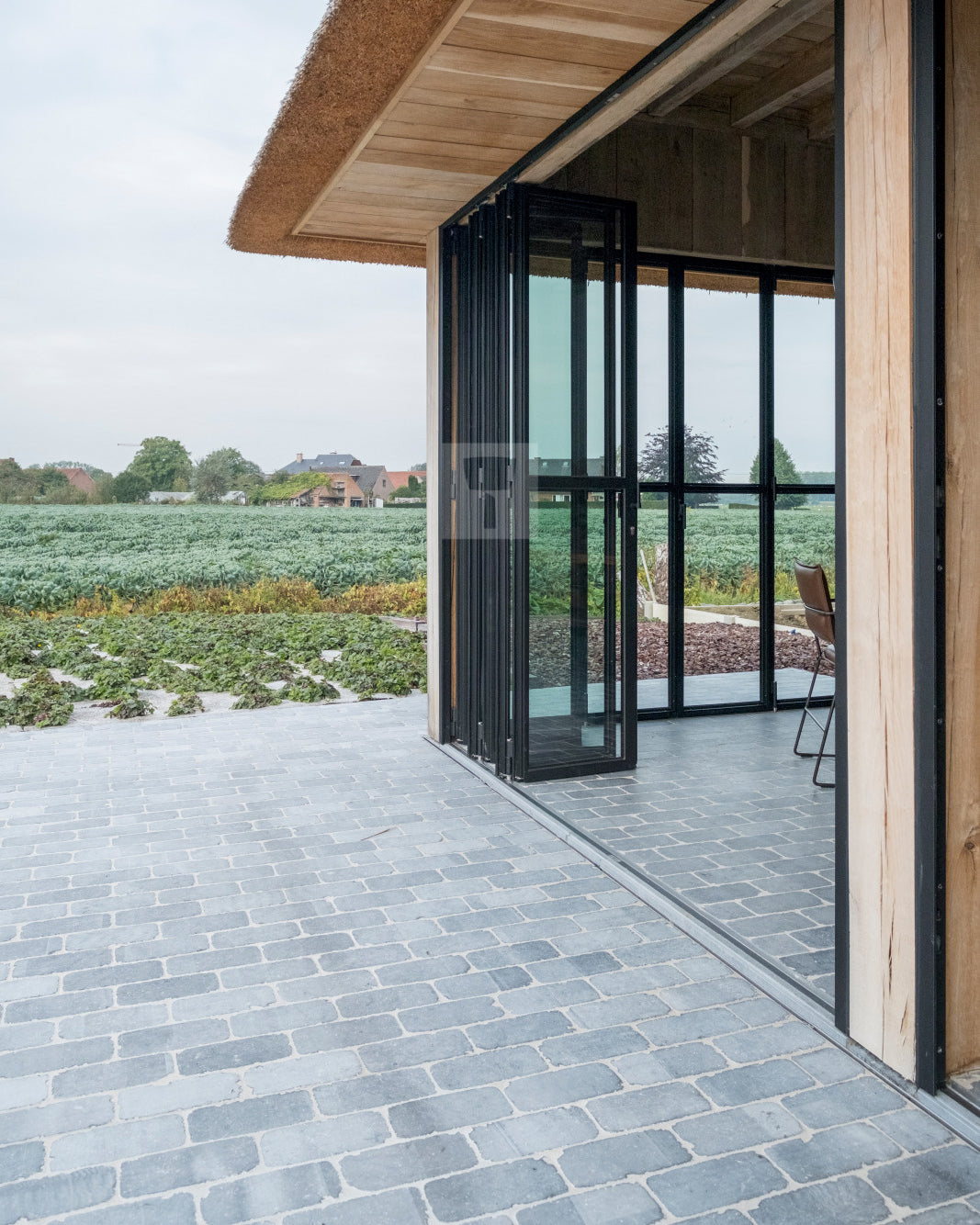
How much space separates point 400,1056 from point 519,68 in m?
2.91

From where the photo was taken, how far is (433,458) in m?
5.28

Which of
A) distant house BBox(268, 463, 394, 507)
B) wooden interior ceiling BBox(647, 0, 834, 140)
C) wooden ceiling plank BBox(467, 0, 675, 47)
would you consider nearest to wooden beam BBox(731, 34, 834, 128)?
wooden interior ceiling BBox(647, 0, 834, 140)

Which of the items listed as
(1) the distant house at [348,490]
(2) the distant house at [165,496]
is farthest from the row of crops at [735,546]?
(2) the distant house at [165,496]

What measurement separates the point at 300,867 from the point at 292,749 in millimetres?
1943

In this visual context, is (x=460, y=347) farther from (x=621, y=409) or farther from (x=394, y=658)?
(x=394, y=658)

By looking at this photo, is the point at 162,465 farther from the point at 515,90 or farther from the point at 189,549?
the point at 515,90

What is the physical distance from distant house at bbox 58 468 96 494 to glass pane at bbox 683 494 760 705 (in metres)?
8.51

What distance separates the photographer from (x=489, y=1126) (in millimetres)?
1947

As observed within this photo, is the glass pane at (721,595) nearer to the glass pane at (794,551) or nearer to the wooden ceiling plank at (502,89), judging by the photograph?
the glass pane at (794,551)

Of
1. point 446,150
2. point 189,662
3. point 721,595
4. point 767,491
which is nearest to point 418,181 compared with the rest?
point 446,150

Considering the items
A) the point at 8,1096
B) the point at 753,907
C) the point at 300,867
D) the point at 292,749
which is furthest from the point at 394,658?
the point at 8,1096

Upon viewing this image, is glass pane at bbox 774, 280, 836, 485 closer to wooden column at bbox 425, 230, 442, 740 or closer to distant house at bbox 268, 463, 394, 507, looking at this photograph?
wooden column at bbox 425, 230, 442, 740

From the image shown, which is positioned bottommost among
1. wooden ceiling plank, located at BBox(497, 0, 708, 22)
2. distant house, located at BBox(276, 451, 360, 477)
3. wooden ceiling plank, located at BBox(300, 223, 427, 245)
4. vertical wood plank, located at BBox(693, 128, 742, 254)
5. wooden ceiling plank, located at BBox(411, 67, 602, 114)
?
distant house, located at BBox(276, 451, 360, 477)

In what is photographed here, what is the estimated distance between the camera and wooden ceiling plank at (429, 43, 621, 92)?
3059mm
